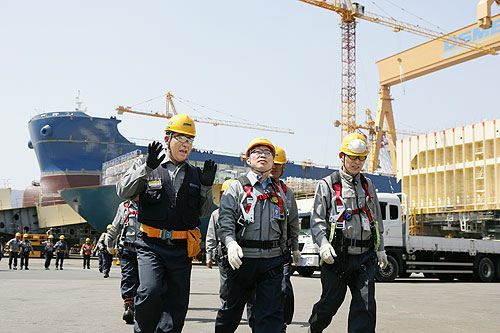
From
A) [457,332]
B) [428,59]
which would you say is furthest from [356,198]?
[428,59]

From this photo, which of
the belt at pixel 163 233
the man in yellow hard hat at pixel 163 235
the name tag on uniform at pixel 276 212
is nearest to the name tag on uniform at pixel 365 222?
the name tag on uniform at pixel 276 212

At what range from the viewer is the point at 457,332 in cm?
728

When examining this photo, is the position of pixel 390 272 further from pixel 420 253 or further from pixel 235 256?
pixel 235 256

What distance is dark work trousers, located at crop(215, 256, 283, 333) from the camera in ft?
15.4

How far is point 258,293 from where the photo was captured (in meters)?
4.82

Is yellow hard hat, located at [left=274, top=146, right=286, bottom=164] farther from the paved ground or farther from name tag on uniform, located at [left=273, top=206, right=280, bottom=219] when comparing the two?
the paved ground

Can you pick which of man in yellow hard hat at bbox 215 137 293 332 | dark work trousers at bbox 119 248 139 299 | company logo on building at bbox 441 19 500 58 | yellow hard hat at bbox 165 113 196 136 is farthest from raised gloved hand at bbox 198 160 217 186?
company logo on building at bbox 441 19 500 58

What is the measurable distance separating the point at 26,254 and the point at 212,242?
21590 mm

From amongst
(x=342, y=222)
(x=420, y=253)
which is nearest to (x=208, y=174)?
(x=342, y=222)

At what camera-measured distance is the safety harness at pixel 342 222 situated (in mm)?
5445

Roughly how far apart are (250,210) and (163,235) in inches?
30.2

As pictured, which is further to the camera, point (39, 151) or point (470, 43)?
point (39, 151)

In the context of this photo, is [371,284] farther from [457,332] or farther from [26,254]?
[26,254]

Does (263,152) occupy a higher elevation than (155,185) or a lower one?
higher
